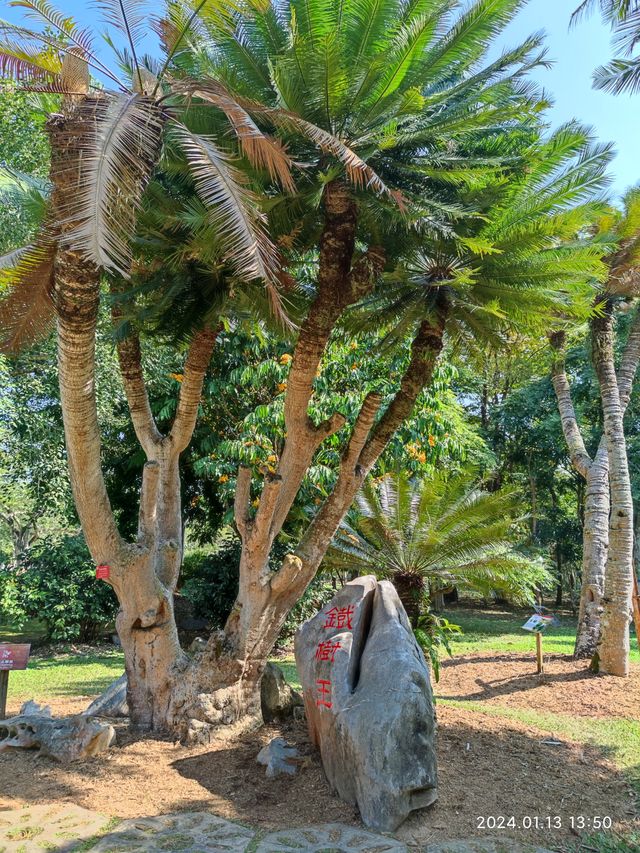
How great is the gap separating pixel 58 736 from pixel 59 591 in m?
7.12

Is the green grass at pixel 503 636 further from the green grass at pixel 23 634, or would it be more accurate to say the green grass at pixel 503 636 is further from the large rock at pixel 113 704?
the green grass at pixel 23 634

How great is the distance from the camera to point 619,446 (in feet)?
30.9

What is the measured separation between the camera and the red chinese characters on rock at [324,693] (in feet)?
16.2

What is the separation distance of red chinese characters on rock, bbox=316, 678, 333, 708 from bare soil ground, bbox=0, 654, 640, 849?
1.85 ft

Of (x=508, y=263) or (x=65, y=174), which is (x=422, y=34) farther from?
(x=65, y=174)

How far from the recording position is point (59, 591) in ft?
39.8

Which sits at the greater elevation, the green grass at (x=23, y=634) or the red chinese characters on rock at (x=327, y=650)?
the red chinese characters on rock at (x=327, y=650)

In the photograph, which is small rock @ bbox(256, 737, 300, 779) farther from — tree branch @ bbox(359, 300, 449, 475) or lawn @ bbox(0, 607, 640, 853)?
tree branch @ bbox(359, 300, 449, 475)

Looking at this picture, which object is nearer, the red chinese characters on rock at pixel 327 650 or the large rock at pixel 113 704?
the red chinese characters on rock at pixel 327 650

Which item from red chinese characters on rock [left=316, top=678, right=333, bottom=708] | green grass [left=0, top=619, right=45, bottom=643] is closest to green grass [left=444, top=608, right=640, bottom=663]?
red chinese characters on rock [left=316, top=678, right=333, bottom=708]

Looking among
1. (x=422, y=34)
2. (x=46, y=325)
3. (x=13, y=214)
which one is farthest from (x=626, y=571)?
(x=13, y=214)

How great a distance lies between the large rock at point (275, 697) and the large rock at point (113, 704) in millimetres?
1415

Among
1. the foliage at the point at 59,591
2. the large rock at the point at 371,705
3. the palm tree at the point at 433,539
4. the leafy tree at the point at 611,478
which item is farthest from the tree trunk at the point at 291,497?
Answer: the foliage at the point at 59,591

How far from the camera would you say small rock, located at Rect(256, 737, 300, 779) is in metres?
5.02
